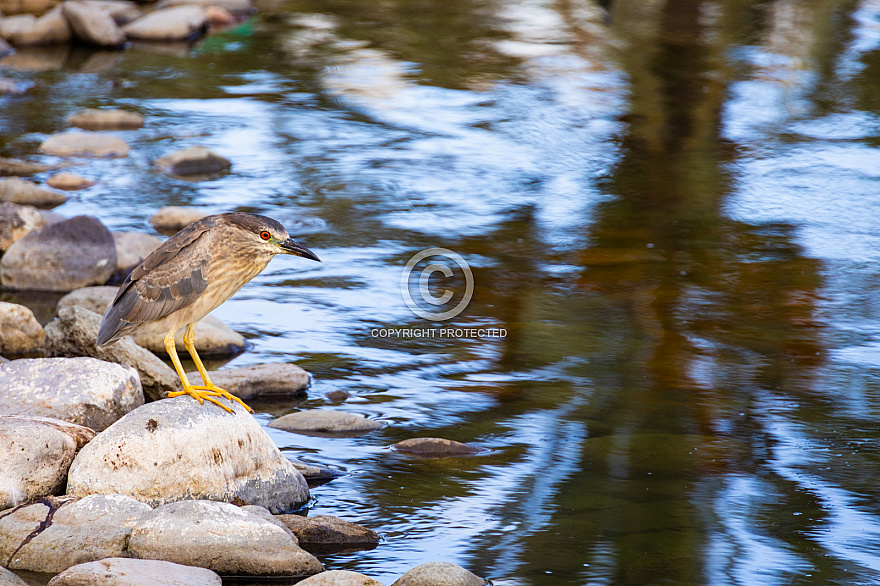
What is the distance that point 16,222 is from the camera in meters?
8.58

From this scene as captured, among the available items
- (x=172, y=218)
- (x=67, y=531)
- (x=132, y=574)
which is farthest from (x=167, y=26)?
(x=132, y=574)

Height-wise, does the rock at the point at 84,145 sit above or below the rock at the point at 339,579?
above

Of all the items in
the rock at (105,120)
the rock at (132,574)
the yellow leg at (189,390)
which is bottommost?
the rock at (132,574)

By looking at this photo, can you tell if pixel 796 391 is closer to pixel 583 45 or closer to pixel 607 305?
pixel 607 305

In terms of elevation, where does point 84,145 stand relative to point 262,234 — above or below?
below

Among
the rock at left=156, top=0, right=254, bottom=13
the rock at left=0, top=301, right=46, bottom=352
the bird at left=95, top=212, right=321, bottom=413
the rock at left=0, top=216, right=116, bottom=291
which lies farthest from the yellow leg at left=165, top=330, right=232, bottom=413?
the rock at left=156, top=0, right=254, bottom=13

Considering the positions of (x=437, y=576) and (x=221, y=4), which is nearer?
(x=437, y=576)

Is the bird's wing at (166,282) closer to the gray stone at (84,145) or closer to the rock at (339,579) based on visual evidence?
the rock at (339,579)

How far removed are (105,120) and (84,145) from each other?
97cm

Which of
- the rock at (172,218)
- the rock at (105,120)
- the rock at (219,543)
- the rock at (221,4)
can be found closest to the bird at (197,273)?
the rock at (219,543)

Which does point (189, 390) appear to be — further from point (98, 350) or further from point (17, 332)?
point (17, 332)

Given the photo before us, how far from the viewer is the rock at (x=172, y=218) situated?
9.34 meters

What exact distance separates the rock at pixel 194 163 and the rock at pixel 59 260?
2761mm

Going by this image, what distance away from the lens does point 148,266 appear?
16.9ft
